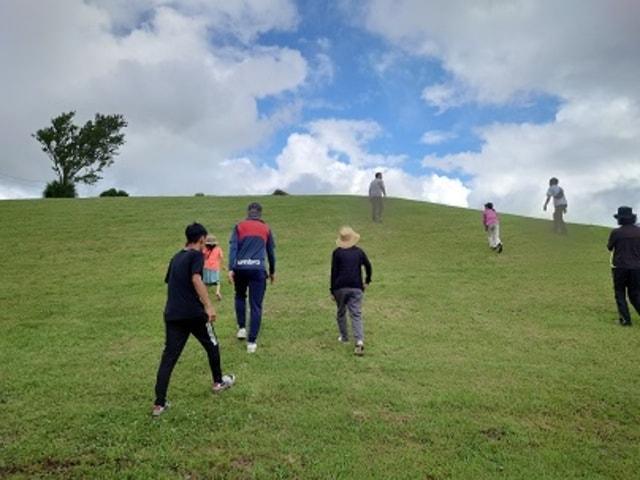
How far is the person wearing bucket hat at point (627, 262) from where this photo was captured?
1223 cm

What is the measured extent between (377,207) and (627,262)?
17486 mm

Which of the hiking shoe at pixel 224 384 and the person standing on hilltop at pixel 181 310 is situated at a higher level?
the person standing on hilltop at pixel 181 310

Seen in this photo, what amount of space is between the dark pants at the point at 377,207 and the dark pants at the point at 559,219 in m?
8.67

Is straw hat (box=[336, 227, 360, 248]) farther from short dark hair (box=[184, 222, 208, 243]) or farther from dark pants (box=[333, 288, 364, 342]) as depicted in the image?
short dark hair (box=[184, 222, 208, 243])

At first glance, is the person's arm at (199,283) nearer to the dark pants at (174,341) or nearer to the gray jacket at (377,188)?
the dark pants at (174,341)

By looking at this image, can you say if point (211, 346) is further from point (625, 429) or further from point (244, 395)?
point (625, 429)

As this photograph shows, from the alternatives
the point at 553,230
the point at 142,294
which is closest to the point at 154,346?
the point at 142,294

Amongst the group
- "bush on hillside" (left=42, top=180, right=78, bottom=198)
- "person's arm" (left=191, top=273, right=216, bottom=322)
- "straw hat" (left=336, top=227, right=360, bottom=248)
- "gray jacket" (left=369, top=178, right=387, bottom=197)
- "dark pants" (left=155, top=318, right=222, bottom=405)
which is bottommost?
"dark pants" (left=155, top=318, right=222, bottom=405)

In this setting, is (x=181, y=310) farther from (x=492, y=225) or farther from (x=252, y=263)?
(x=492, y=225)

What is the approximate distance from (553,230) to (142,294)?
2052 centimetres

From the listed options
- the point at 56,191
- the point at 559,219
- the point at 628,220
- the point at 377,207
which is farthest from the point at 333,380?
the point at 56,191

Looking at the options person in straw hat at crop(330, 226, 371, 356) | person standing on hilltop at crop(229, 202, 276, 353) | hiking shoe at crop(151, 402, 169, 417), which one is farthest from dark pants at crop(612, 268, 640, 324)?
hiking shoe at crop(151, 402, 169, 417)

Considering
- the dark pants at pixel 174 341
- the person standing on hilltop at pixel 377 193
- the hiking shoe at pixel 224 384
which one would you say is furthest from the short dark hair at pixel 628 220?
the person standing on hilltop at pixel 377 193

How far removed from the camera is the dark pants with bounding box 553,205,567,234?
25.1m
